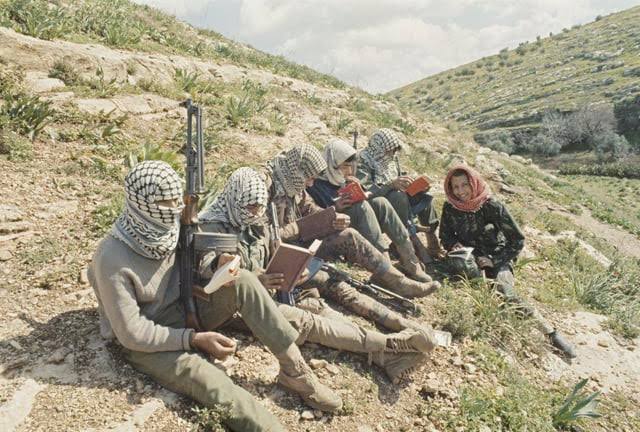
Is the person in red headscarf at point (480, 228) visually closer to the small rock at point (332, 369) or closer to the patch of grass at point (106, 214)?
the small rock at point (332, 369)

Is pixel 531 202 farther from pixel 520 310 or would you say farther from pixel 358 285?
pixel 358 285

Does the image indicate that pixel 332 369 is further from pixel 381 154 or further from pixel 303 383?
pixel 381 154

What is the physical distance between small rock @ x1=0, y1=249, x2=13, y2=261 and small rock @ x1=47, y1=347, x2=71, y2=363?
1.24 metres

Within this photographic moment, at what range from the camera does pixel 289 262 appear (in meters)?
3.19

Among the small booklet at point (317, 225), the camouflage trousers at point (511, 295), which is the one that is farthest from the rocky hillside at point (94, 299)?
the small booklet at point (317, 225)

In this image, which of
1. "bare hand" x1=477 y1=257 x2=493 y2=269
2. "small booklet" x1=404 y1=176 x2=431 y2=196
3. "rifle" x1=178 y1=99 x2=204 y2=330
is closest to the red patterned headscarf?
"small booklet" x1=404 y1=176 x2=431 y2=196

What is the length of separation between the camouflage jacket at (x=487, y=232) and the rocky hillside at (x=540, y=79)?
2800cm

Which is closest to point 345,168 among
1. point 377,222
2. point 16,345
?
point 377,222

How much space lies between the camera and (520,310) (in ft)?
14.9

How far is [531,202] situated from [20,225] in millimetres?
9065

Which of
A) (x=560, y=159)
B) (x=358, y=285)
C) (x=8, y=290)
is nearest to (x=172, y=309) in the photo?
(x=8, y=290)

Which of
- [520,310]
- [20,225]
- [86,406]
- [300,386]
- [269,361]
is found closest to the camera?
[86,406]

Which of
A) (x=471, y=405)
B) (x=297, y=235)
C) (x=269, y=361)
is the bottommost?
(x=471, y=405)

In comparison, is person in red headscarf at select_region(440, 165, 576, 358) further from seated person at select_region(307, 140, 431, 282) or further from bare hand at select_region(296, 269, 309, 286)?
bare hand at select_region(296, 269, 309, 286)
